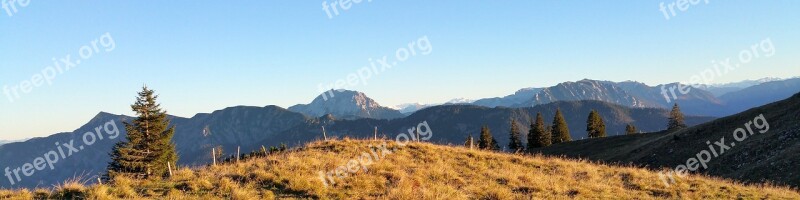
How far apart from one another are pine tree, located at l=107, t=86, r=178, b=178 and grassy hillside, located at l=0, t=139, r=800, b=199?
3294cm

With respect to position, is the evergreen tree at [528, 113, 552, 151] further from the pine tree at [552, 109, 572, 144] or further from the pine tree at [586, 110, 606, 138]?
the pine tree at [586, 110, 606, 138]

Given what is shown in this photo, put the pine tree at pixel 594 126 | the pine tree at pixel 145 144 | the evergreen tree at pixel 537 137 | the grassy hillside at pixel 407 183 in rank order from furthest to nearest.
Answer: the pine tree at pixel 594 126 < the evergreen tree at pixel 537 137 < the pine tree at pixel 145 144 < the grassy hillside at pixel 407 183

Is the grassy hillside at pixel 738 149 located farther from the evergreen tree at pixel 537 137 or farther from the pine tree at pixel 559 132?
the pine tree at pixel 559 132

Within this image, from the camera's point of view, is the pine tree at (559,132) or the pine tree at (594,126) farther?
the pine tree at (594,126)

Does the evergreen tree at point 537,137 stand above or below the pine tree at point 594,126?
above

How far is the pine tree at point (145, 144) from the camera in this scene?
46.9 meters

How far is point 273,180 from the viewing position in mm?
14398

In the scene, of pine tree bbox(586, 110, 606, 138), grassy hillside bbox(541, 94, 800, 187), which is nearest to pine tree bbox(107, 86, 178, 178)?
grassy hillside bbox(541, 94, 800, 187)

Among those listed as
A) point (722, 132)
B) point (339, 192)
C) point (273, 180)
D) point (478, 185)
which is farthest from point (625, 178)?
point (722, 132)

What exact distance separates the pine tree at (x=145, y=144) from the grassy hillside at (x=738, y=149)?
46.8 m

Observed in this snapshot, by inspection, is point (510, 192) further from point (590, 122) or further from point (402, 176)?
point (590, 122)

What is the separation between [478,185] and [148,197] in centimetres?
992

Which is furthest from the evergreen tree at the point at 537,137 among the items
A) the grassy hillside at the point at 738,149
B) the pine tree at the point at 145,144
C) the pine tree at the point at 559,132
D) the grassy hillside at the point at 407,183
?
the grassy hillside at the point at 407,183

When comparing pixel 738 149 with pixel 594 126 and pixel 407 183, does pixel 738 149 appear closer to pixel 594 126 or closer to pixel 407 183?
pixel 407 183
